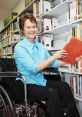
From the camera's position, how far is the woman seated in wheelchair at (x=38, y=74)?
1571mm

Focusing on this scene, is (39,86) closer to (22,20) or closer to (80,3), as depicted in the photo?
(22,20)

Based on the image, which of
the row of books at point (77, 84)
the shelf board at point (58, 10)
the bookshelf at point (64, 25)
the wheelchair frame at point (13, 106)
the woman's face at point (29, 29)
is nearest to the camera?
the wheelchair frame at point (13, 106)

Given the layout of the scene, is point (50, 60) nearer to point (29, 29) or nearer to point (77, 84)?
point (29, 29)

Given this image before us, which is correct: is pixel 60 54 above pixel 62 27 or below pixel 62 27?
below

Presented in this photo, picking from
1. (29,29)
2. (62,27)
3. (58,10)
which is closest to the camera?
(29,29)

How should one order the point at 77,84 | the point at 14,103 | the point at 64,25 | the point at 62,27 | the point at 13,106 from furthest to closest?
the point at 62,27 < the point at 64,25 < the point at 77,84 < the point at 14,103 < the point at 13,106

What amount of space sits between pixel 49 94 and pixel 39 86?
15 centimetres

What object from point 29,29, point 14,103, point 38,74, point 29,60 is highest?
point 29,29

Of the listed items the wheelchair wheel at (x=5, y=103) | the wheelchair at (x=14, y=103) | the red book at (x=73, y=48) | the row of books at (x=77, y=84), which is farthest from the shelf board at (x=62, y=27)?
the wheelchair wheel at (x=5, y=103)

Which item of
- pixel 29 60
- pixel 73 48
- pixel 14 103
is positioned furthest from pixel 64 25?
pixel 14 103

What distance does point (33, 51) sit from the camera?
1.81 metres

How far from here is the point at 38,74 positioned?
180 centimetres

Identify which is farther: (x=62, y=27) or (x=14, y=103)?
(x=62, y=27)

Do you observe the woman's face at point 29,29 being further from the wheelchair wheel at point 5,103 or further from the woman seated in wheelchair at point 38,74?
the wheelchair wheel at point 5,103
